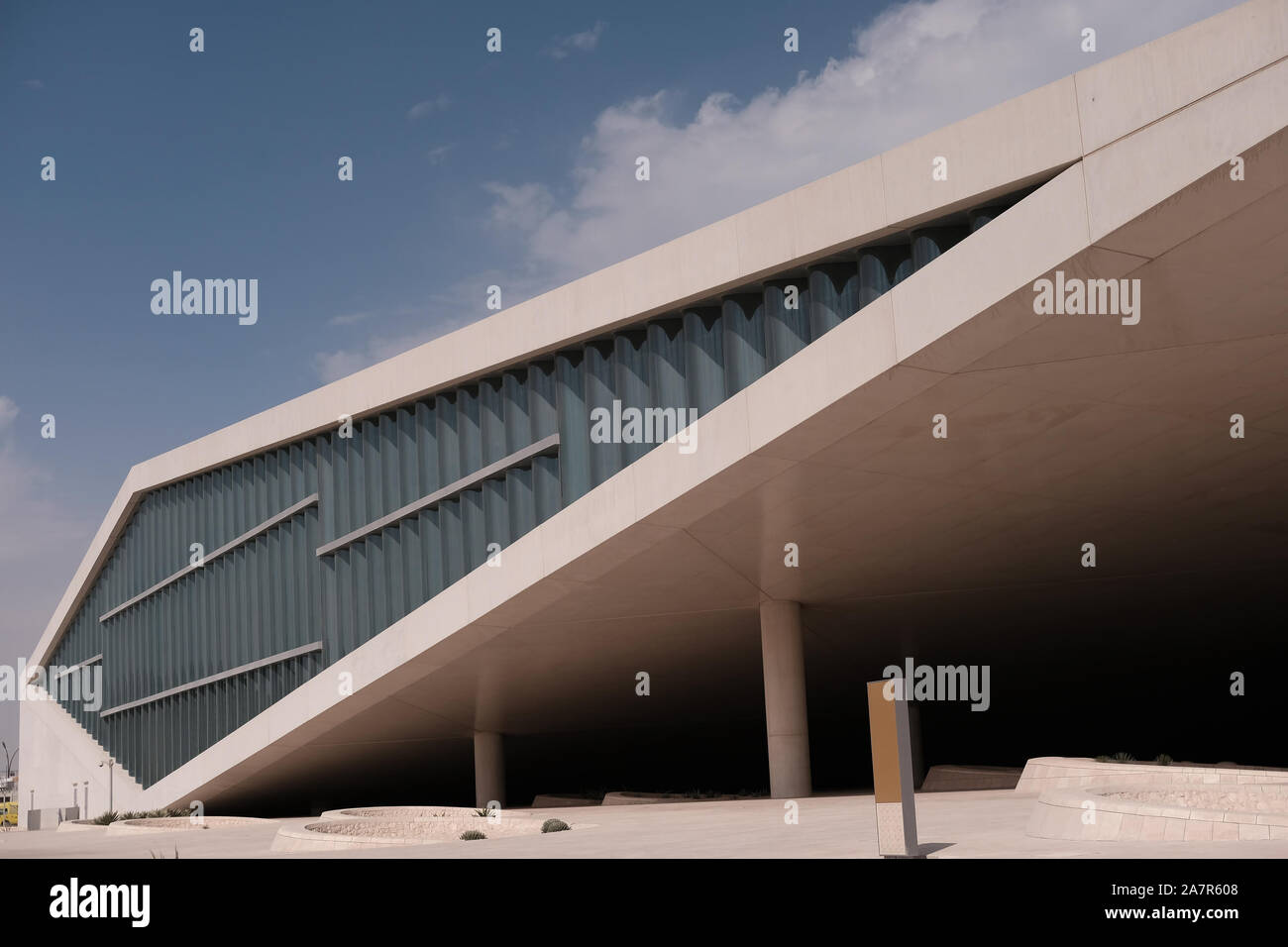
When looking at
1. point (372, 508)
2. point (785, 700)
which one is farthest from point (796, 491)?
point (372, 508)

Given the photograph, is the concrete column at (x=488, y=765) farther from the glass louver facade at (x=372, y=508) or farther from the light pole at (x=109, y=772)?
the light pole at (x=109, y=772)

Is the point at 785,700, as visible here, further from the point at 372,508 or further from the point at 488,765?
the point at 372,508

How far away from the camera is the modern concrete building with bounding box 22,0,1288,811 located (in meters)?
14.3

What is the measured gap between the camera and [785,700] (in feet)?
74.3

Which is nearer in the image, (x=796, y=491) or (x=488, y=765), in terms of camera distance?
(x=796, y=491)

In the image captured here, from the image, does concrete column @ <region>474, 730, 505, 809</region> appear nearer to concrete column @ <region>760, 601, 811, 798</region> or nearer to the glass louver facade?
the glass louver facade

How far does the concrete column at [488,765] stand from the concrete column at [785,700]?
9522mm

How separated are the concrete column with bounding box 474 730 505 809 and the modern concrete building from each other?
153 mm

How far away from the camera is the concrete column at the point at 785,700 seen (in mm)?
22453

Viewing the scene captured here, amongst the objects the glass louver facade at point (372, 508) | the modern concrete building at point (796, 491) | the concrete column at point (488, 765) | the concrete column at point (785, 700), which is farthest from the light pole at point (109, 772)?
the concrete column at point (785, 700)

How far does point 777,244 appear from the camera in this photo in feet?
61.2

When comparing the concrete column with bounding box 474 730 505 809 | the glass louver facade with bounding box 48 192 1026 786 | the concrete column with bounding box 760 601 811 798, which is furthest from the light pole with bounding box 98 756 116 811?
the concrete column with bounding box 760 601 811 798

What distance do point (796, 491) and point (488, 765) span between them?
14.6 metres
